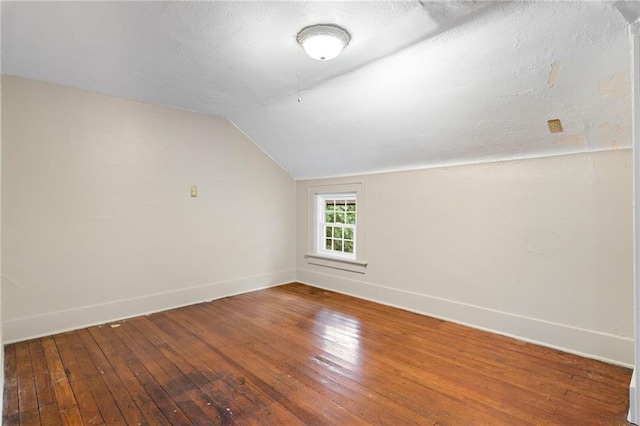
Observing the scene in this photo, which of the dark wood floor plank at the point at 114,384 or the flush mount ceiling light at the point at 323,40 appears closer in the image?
the dark wood floor plank at the point at 114,384

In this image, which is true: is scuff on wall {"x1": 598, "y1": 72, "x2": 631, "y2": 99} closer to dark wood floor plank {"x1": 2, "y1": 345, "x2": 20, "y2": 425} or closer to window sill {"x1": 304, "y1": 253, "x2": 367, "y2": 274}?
window sill {"x1": 304, "y1": 253, "x2": 367, "y2": 274}

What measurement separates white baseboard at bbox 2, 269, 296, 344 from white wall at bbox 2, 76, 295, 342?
0.03ft

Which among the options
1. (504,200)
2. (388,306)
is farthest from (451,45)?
(388,306)

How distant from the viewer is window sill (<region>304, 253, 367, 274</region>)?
13.5 feet

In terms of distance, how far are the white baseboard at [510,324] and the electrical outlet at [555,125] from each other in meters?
1.57

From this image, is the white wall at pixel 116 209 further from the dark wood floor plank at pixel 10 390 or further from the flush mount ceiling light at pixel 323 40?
the flush mount ceiling light at pixel 323 40

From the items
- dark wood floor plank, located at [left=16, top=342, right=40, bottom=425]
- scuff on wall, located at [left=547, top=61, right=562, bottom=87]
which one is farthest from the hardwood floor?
scuff on wall, located at [left=547, top=61, right=562, bottom=87]

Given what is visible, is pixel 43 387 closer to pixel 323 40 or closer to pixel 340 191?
pixel 323 40

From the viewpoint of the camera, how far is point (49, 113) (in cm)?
296

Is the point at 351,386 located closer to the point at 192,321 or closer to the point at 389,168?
the point at 192,321

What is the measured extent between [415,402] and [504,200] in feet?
6.48

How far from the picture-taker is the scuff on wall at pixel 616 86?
1988 millimetres

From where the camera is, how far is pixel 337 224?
4.61 m

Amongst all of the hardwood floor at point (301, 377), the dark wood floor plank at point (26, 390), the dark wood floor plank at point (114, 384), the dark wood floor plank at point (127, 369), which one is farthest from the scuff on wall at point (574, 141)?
the dark wood floor plank at point (26, 390)
